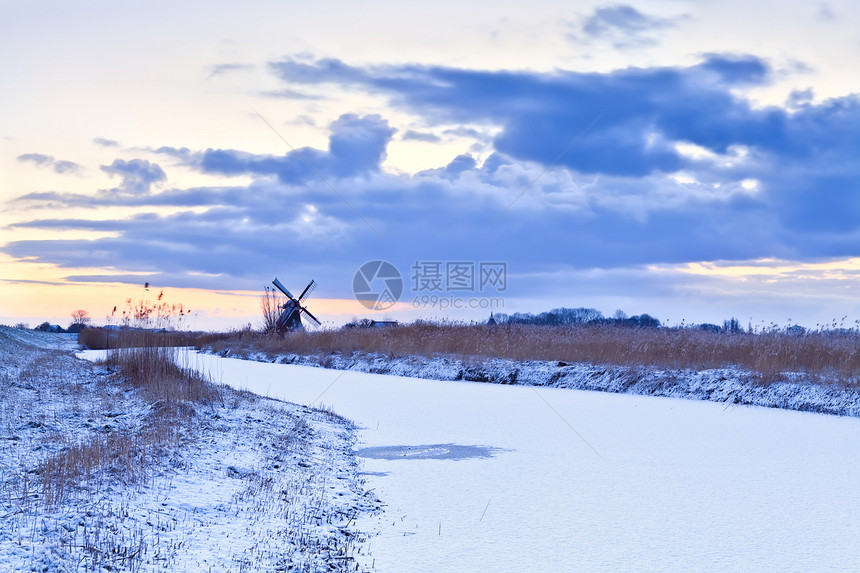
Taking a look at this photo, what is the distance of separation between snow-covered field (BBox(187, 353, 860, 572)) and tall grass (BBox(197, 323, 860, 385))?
7.84ft

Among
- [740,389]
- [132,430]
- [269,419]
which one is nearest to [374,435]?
[269,419]

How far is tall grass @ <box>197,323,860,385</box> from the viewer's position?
14.5m

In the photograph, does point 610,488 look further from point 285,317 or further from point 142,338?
point 285,317

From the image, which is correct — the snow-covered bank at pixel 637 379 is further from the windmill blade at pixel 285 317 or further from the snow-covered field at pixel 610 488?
the windmill blade at pixel 285 317

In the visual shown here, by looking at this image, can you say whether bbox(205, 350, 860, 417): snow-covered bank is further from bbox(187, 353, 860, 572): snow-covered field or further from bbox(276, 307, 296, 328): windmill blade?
bbox(276, 307, 296, 328): windmill blade

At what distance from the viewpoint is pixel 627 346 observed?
18.2 metres

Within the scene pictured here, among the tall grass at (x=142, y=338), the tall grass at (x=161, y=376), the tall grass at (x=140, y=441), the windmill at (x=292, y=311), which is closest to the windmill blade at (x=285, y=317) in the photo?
the windmill at (x=292, y=311)

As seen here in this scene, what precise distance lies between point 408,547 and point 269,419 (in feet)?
15.9

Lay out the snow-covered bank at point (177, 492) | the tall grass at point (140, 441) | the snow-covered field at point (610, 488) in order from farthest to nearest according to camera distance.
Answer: the tall grass at point (140, 441) → the snow-covered field at point (610, 488) → the snow-covered bank at point (177, 492)

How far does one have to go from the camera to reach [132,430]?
780 centimetres

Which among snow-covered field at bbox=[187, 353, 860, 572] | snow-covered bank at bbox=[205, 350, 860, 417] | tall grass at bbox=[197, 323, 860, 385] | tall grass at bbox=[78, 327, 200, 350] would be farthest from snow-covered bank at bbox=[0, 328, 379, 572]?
tall grass at bbox=[197, 323, 860, 385]

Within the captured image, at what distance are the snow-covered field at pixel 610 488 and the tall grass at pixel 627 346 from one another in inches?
94.1

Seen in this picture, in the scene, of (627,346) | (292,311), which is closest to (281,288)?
(292,311)

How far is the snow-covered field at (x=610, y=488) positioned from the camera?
4.77m
